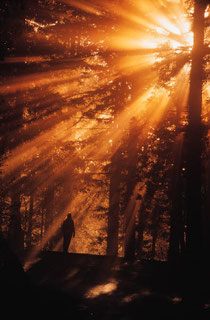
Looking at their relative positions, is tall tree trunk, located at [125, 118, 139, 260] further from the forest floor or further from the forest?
the forest floor

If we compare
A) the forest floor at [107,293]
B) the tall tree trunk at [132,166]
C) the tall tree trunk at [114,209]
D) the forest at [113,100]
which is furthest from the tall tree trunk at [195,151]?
the tall tree trunk at [114,209]

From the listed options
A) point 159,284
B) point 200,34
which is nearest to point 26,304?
point 159,284

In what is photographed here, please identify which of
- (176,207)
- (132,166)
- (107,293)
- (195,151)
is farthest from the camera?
(176,207)

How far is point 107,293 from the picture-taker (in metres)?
9.40

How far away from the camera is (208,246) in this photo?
18.7 m

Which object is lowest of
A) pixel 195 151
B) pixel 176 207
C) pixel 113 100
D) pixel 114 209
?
pixel 114 209

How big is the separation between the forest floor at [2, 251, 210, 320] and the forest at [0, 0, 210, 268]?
1.33 m

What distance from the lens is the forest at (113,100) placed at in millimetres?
10258

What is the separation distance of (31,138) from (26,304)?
715 centimetres

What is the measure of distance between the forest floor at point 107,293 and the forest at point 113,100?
1333mm

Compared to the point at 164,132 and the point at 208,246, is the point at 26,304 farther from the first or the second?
the point at 208,246

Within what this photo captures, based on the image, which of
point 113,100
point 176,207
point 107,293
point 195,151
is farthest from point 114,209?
point 195,151

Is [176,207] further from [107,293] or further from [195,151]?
[107,293]

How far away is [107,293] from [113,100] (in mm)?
9470
